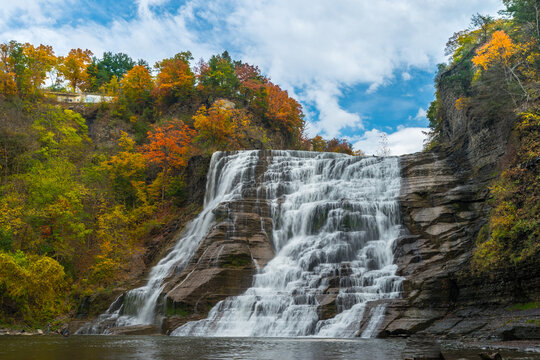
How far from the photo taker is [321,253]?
21.5 meters

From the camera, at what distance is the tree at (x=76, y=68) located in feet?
200

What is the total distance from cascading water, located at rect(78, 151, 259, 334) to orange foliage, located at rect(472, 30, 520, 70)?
16.3 m

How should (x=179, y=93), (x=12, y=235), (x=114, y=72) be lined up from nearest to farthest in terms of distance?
(x=12, y=235) → (x=179, y=93) → (x=114, y=72)

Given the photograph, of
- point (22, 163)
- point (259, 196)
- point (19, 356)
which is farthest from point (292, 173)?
point (19, 356)

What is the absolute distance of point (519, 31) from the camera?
81.6 ft

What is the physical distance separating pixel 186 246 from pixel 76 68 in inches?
1810

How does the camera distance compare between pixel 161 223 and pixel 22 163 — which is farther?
pixel 161 223

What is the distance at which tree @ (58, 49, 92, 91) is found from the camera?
6097 centimetres

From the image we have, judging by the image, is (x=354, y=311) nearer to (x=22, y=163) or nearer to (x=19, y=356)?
(x=19, y=356)

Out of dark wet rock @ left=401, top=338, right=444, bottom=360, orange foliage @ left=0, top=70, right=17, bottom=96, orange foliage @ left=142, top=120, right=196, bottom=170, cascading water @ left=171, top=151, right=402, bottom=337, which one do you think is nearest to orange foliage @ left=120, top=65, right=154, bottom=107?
orange foliage @ left=0, top=70, right=17, bottom=96

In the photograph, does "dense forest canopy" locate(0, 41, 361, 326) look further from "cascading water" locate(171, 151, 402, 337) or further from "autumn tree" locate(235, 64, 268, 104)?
"cascading water" locate(171, 151, 402, 337)

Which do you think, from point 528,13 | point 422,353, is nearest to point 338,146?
point 528,13

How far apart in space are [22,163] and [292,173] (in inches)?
737

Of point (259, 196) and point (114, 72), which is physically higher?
point (114, 72)
